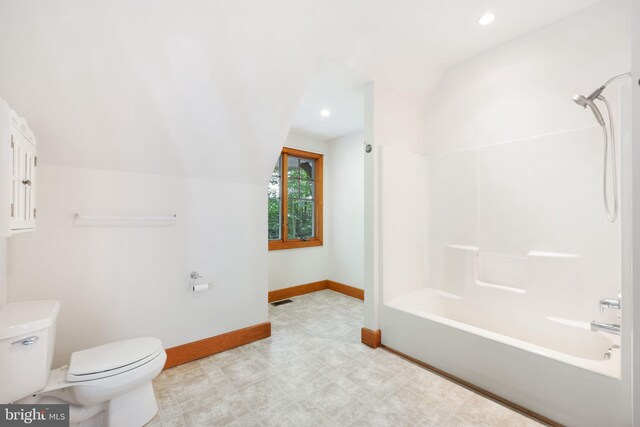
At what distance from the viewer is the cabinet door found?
3.87 feet

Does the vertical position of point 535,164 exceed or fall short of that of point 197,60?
it falls short

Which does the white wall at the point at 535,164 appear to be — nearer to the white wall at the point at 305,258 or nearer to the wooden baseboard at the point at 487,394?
the wooden baseboard at the point at 487,394

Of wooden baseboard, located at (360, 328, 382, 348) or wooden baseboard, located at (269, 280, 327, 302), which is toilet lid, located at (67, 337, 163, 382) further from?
wooden baseboard, located at (269, 280, 327, 302)

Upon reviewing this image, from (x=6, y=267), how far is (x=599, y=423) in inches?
131

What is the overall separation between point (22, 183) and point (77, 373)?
96cm

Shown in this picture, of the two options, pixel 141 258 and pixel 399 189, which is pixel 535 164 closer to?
pixel 399 189

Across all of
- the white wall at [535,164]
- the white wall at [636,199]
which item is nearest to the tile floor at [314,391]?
the white wall at [636,199]

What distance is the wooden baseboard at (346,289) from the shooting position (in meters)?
3.90

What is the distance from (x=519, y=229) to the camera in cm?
220

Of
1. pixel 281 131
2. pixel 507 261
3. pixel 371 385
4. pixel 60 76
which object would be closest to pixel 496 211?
pixel 507 261

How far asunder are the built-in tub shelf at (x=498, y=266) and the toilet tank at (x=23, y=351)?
9.53ft
